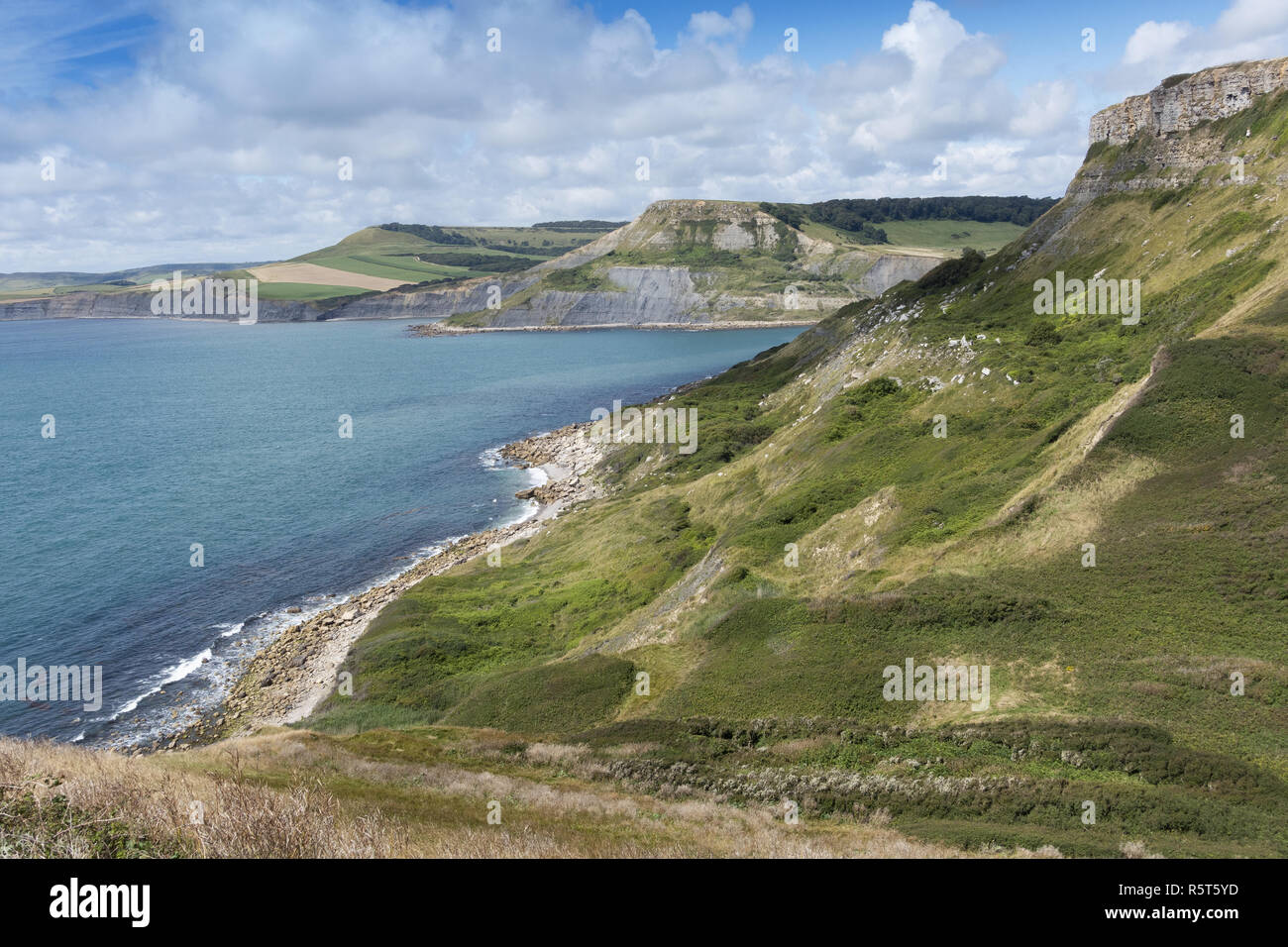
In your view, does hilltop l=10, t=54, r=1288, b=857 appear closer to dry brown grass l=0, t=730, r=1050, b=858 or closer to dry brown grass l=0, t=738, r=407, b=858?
dry brown grass l=0, t=730, r=1050, b=858

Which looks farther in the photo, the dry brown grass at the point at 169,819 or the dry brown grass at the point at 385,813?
the dry brown grass at the point at 385,813

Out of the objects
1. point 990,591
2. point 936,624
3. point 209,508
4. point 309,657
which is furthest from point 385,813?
point 209,508

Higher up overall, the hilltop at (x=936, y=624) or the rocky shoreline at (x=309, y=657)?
the hilltop at (x=936, y=624)

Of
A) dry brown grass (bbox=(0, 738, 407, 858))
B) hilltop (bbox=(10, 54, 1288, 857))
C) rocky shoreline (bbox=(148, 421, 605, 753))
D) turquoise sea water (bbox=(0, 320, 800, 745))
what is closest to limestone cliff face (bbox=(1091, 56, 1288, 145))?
hilltop (bbox=(10, 54, 1288, 857))

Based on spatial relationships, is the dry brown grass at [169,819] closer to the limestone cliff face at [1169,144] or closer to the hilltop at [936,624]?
the hilltop at [936,624]

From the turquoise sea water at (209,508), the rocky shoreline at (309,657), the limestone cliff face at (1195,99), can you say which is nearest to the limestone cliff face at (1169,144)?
the limestone cliff face at (1195,99)

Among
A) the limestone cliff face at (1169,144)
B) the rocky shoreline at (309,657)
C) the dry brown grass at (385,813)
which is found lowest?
the rocky shoreline at (309,657)

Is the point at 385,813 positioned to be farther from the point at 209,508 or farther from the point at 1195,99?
the point at 1195,99
